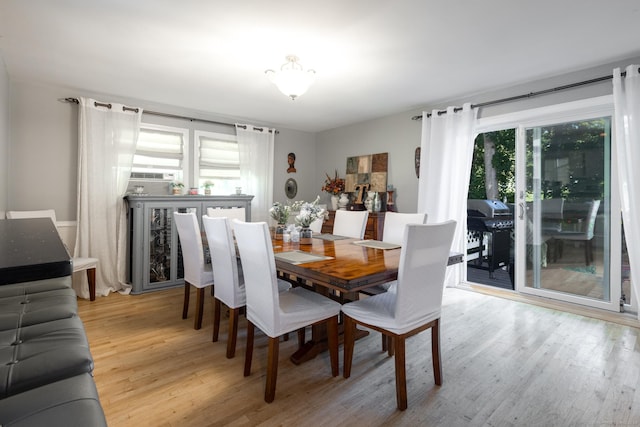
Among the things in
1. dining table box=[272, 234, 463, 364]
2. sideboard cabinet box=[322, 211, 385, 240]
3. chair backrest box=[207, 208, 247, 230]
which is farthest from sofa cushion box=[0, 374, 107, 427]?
sideboard cabinet box=[322, 211, 385, 240]

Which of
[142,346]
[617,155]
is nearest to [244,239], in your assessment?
[142,346]

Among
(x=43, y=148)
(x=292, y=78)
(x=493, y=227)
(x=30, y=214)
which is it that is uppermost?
(x=292, y=78)

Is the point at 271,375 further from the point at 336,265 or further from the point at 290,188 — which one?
the point at 290,188

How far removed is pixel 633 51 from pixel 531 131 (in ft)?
3.21

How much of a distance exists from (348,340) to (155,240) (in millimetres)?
2869

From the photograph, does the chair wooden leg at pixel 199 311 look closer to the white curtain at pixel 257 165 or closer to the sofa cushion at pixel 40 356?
the sofa cushion at pixel 40 356

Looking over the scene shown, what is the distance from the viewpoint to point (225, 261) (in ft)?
7.25

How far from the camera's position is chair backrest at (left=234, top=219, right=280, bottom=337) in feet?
5.58

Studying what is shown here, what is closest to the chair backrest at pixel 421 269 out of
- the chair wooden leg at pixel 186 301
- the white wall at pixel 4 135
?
the chair wooden leg at pixel 186 301

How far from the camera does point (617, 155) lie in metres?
2.81

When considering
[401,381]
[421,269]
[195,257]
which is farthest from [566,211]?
[195,257]

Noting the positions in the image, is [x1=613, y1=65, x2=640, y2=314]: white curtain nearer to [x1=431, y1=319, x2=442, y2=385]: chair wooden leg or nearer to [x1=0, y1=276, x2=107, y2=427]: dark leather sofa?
[x1=431, y1=319, x2=442, y2=385]: chair wooden leg

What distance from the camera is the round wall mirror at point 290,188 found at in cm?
547

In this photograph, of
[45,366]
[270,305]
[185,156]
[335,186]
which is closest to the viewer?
[45,366]
